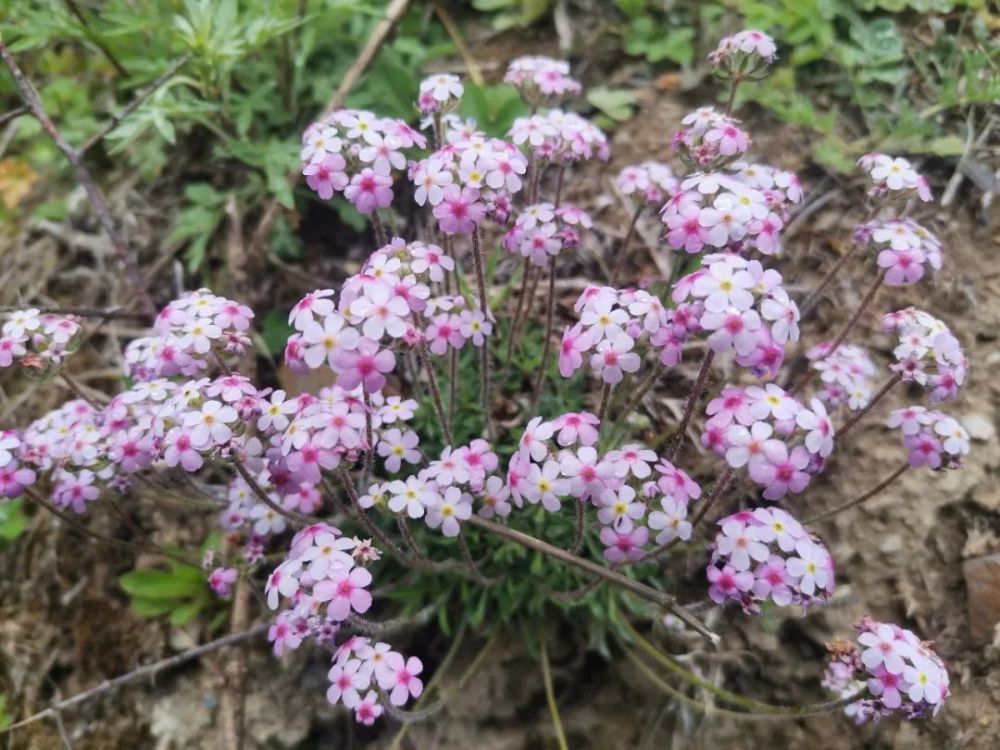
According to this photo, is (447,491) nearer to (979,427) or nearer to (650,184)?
(650,184)

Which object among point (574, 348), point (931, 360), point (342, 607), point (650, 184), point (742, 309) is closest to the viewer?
point (742, 309)

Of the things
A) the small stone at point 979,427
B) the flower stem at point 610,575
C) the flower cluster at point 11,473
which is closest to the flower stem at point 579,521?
the flower stem at point 610,575

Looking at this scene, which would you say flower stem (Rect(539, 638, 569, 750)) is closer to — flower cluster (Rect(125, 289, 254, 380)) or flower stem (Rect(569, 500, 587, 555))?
flower stem (Rect(569, 500, 587, 555))

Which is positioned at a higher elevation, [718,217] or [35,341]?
[718,217]

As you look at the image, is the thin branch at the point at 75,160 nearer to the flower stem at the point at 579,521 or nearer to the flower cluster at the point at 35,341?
the flower cluster at the point at 35,341

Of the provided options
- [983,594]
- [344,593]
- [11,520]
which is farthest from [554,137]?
[11,520]

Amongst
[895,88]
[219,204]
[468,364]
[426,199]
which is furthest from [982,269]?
[219,204]
